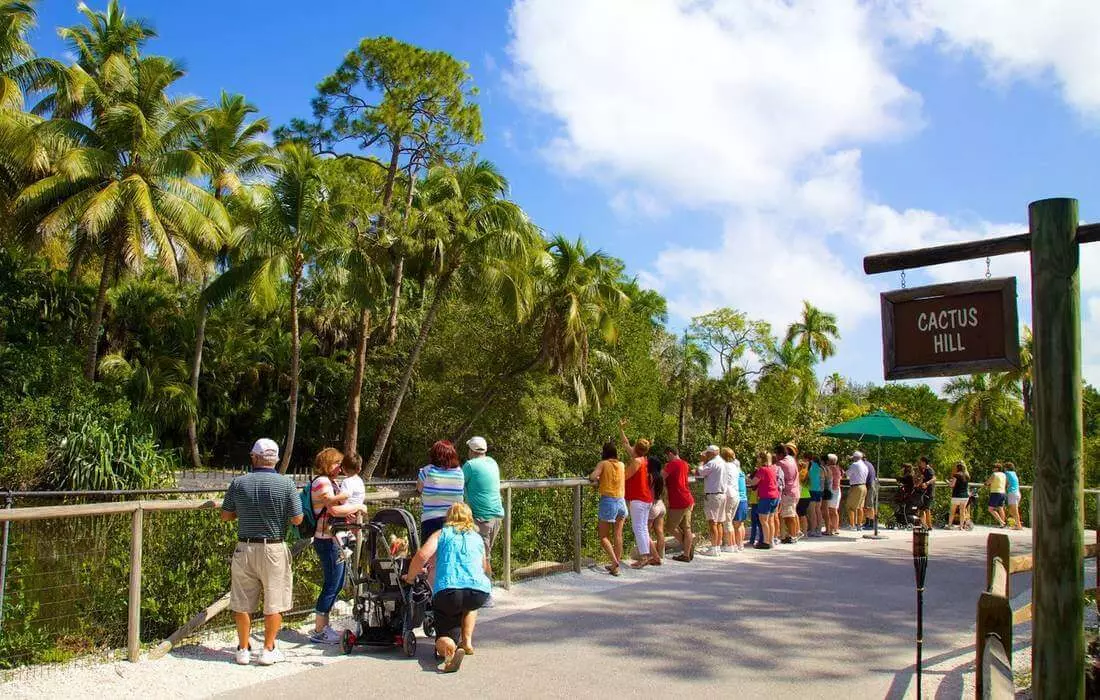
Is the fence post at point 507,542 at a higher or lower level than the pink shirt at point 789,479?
lower

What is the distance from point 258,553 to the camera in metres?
7.05

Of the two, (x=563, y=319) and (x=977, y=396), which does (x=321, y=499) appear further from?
(x=977, y=396)

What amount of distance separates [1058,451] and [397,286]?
27.8m

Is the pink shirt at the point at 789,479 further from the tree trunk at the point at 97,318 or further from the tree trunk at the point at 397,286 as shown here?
the tree trunk at the point at 97,318

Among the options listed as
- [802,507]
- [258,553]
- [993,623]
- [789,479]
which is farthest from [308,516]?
[802,507]

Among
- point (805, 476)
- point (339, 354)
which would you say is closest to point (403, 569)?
point (805, 476)

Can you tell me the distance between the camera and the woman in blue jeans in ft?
25.2

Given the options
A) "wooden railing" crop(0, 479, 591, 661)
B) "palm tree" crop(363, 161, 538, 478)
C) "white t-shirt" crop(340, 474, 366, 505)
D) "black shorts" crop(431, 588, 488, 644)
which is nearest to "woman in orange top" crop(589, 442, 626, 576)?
"wooden railing" crop(0, 479, 591, 661)

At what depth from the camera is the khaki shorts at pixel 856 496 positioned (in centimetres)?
1881

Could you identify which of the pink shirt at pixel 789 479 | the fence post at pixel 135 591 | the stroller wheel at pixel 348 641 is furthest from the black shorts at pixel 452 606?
the pink shirt at pixel 789 479

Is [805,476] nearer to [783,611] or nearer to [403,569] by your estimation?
[783,611]

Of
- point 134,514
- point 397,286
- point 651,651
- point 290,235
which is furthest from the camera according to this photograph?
point 397,286

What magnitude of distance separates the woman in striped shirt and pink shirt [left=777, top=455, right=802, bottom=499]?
29.5 ft

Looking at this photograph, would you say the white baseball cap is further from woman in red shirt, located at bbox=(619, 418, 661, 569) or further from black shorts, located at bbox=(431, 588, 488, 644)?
woman in red shirt, located at bbox=(619, 418, 661, 569)
